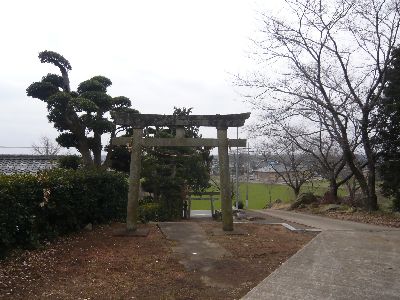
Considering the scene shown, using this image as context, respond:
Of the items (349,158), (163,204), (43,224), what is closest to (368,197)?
(349,158)

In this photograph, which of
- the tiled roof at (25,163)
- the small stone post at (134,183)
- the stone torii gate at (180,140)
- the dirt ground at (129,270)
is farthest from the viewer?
the tiled roof at (25,163)

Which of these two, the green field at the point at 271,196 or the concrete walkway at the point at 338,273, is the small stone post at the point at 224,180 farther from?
the green field at the point at 271,196

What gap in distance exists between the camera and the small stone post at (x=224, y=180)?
29.7ft

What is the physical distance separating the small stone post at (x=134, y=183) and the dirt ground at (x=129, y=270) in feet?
2.77

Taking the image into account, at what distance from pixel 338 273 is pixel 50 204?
17.0 ft

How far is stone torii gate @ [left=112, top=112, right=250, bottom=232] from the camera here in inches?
353

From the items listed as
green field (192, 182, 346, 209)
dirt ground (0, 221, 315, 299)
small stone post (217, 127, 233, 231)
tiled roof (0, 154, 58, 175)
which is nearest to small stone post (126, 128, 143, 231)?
dirt ground (0, 221, 315, 299)

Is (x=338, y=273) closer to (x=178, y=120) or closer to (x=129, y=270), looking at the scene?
(x=129, y=270)

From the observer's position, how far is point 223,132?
9.17 m

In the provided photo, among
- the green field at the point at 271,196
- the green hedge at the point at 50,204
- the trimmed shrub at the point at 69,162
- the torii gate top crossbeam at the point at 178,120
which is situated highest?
the torii gate top crossbeam at the point at 178,120

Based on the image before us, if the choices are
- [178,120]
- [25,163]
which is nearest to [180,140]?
[178,120]

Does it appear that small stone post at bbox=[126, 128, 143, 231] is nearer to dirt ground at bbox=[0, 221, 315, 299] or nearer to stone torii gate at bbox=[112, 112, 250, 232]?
stone torii gate at bbox=[112, 112, 250, 232]

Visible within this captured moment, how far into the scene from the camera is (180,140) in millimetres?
9148

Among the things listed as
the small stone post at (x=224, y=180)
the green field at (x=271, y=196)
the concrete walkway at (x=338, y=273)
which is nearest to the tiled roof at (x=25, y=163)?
the small stone post at (x=224, y=180)
